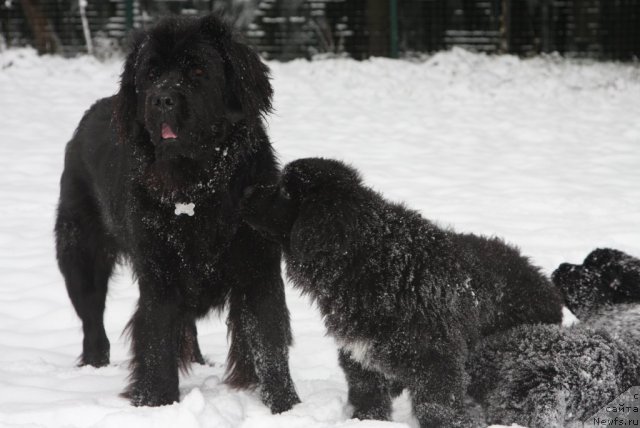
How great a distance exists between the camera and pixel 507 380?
133 inches

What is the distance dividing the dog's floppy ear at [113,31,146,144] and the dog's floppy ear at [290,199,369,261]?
92cm

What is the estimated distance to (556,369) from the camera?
3.28 meters

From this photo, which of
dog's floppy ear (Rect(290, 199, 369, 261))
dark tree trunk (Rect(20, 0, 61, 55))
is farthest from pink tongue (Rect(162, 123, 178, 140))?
dark tree trunk (Rect(20, 0, 61, 55))

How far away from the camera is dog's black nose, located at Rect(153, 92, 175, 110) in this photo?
3.34 m

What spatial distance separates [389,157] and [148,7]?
21.6 feet

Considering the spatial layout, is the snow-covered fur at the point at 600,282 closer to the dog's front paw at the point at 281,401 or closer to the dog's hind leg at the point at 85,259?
the dog's front paw at the point at 281,401

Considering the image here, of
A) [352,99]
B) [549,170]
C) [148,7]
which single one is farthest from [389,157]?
[148,7]

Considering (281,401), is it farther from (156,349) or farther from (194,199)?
(194,199)

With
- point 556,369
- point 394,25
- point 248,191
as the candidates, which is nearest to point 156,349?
point 248,191

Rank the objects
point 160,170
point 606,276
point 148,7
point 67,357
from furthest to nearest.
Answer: point 148,7, point 67,357, point 606,276, point 160,170

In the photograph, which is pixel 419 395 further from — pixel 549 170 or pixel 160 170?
pixel 549 170

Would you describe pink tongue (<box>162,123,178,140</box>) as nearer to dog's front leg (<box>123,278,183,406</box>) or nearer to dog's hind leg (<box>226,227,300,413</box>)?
dog's hind leg (<box>226,227,300,413</box>)

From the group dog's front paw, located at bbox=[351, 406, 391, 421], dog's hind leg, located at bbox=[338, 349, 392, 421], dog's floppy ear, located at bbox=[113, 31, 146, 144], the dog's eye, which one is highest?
dog's floppy ear, located at bbox=[113, 31, 146, 144]

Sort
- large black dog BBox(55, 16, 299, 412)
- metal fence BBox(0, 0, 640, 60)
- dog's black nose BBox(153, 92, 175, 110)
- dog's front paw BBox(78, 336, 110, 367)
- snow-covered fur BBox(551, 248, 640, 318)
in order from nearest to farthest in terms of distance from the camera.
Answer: dog's black nose BBox(153, 92, 175, 110), large black dog BBox(55, 16, 299, 412), snow-covered fur BBox(551, 248, 640, 318), dog's front paw BBox(78, 336, 110, 367), metal fence BBox(0, 0, 640, 60)
